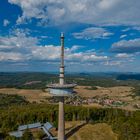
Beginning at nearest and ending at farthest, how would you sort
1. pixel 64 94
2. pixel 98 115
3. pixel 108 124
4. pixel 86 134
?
pixel 64 94
pixel 86 134
pixel 108 124
pixel 98 115

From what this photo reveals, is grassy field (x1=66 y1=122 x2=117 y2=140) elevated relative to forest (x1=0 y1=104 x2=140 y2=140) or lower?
lower

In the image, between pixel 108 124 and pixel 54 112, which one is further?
pixel 54 112

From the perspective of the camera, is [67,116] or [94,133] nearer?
[94,133]

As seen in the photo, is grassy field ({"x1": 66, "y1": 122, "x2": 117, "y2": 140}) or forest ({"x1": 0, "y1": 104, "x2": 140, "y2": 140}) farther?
forest ({"x1": 0, "y1": 104, "x2": 140, "y2": 140})

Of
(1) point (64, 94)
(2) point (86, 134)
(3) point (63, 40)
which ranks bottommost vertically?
(2) point (86, 134)

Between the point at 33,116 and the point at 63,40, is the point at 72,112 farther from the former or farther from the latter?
the point at 63,40

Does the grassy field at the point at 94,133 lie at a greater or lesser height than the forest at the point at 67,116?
lesser

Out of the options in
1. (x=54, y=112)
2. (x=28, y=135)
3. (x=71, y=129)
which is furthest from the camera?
(x=54, y=112)

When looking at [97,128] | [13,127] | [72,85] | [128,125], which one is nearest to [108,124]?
[97,128]

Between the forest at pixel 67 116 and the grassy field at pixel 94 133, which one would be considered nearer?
the grassy field at pixel 94 133

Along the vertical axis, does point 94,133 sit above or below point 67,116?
below

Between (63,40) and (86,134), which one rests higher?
(63,40)
